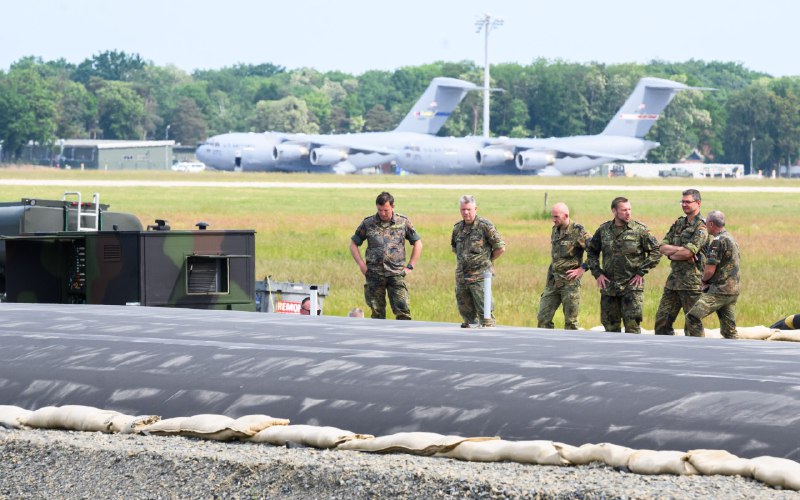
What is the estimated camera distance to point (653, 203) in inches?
2692

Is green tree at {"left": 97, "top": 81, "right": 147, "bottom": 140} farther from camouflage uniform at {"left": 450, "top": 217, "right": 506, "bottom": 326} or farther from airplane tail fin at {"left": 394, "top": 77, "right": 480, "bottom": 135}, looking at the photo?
→ camouflage uniform at {"left": 450, "top": 217, "right": 506, "bottom": 326}

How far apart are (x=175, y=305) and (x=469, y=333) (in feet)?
14.3

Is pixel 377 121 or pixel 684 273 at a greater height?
pixel 377 121

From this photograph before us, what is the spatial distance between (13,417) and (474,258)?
6809 millimetres

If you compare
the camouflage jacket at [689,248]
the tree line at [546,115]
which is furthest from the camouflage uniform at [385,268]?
the tree line at [546,115]

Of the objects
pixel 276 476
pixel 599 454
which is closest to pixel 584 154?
pixel 599 454

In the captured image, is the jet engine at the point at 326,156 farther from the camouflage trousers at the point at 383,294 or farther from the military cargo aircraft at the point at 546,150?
the camouflage trousers at the point at 383,294

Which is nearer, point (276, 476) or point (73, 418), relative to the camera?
point (276, 476)

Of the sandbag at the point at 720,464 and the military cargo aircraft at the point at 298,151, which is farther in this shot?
the military cargo aircraft at the point at 298,151

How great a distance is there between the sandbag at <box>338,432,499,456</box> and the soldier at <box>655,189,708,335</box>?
665cm

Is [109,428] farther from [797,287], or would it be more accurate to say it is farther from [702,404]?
[797,287]

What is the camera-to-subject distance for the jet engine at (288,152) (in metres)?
112

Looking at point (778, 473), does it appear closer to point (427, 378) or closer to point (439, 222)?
point (427, 378)

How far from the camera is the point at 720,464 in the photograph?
823 cm
